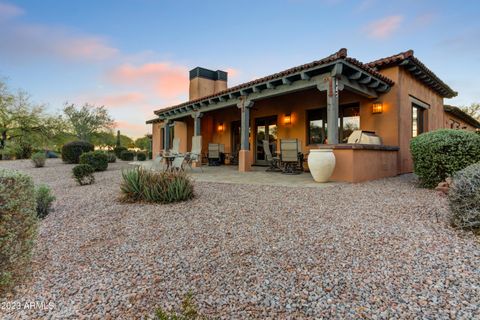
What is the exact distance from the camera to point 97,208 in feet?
12.1

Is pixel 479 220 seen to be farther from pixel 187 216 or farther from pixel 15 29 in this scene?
pixel 15 29

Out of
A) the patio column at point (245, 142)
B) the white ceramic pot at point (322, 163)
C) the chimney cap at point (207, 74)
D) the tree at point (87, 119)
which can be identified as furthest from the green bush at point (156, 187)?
the tree at point (87, 119)

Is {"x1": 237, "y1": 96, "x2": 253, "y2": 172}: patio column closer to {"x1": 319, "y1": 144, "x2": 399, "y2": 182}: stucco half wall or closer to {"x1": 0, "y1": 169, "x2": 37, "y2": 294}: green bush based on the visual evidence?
{"x1": 319, "y1": 144, "x2": 399, "y2": 182}: stucco half wall

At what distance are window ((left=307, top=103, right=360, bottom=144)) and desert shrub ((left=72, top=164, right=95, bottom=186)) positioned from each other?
7.18 meters

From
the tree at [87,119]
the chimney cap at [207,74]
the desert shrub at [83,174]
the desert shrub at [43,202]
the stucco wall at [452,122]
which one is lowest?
the desert shrub at [43,202]

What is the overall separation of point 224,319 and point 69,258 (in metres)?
1.68

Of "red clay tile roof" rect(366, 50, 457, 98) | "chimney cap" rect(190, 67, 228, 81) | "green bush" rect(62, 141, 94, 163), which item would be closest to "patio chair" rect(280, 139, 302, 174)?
"red clay tile roof" rect(366, 50, 457, 98)

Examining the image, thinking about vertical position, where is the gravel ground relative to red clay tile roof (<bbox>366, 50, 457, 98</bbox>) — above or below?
below

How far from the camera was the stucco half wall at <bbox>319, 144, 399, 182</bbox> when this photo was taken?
5.25 meters

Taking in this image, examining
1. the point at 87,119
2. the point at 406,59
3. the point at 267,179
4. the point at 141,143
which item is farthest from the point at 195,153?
the point at 141,143

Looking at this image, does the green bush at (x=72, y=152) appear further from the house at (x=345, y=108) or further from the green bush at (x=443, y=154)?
the green bush at (x=443, y=154)

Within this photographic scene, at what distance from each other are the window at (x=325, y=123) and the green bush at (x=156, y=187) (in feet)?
19.5

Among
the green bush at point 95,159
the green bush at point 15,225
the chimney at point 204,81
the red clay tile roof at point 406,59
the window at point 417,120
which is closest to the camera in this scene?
the green bush at point 15,225

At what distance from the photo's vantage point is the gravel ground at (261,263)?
1.38m
